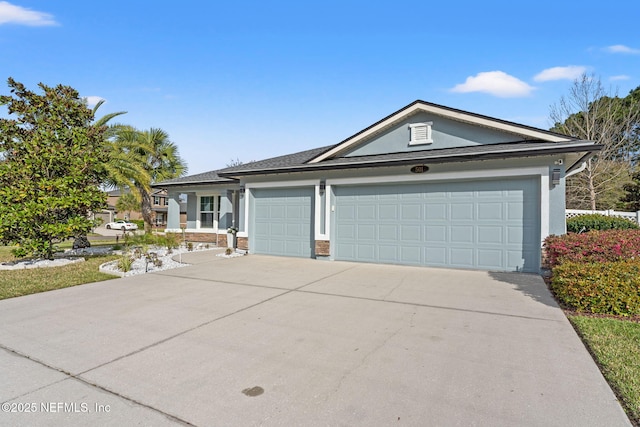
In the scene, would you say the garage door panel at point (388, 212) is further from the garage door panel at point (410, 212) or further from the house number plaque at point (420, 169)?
the house number plaque at point (420, 169)

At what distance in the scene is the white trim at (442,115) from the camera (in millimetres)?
8661

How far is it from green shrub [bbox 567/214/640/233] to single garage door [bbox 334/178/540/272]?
4.58 meters

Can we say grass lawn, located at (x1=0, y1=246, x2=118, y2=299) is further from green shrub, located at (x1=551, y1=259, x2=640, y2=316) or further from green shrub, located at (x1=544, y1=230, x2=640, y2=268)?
green shrub, located at (x1=544, y1=230, x2=640, y2=268)

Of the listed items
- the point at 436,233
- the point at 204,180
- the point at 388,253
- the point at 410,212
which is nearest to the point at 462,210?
the point at 436,233

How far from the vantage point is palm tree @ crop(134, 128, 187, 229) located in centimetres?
2153

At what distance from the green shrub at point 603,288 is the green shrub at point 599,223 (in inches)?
273

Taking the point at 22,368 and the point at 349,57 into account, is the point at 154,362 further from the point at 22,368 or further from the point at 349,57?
the point at 349,57

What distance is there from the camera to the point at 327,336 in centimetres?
424

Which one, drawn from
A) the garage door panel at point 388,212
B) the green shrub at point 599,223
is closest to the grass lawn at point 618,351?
the garage door panel at point 388,212

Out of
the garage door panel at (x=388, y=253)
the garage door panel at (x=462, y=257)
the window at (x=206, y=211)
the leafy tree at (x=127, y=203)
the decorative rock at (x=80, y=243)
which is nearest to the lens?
the garage door panel at (x=462, y=257)

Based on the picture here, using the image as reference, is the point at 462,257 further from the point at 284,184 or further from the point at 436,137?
the point at 284,184

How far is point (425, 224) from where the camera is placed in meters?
9.62

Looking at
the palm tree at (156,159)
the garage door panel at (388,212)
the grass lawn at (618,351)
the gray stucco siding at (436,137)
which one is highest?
the palm tree at (156,159)

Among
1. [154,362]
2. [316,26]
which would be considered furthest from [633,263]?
[316,26]
